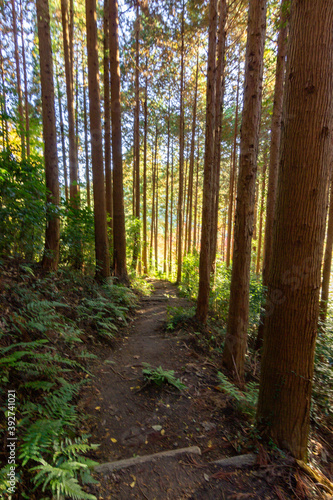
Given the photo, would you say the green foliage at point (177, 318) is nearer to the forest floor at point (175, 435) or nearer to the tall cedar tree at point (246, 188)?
the forest floor at point (175, 435)

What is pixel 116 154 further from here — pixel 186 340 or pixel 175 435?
pixel 175 435

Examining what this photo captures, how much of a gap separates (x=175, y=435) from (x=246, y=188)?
3.80 meters

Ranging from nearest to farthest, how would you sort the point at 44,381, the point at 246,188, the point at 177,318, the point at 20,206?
the point at 44,381 < the point at 246,188 < the point at 20,206 < the point at 177,318

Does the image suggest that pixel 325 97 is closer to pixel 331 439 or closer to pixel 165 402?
pixel 165 402

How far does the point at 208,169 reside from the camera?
591 centimetres

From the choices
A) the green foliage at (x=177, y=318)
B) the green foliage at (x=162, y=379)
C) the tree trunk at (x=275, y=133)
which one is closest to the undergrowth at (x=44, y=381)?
the green foliage at (x=162, y=379)

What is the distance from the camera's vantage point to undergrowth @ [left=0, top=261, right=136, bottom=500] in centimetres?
169

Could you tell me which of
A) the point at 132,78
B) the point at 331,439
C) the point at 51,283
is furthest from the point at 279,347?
the point at 132,78

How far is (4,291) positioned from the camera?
145 inches

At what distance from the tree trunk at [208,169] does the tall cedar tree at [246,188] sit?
176 centimetres

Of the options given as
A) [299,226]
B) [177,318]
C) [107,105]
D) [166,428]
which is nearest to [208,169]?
[177,318]

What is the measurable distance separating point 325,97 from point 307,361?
95.3 inches

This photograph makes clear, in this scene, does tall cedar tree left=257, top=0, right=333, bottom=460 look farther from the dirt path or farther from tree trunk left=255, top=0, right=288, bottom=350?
tree trunk left=255, top=0, right=288, bottom=350

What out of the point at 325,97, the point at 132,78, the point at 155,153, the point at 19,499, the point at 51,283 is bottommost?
the point at 19,499
